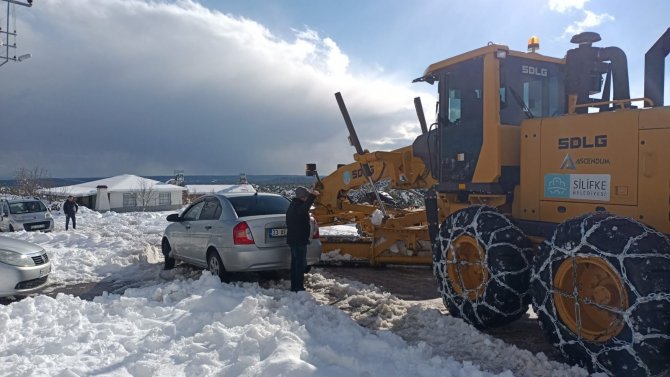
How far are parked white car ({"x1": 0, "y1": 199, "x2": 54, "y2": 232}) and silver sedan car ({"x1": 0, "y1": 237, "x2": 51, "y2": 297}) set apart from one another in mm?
12717

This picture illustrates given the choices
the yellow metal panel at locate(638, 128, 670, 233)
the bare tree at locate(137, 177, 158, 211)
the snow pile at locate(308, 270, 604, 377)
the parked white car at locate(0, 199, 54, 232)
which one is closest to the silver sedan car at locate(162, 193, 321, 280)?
the snow pile at locate(308, 270, 604, 377)

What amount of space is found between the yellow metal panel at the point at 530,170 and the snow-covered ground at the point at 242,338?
1.56 meters

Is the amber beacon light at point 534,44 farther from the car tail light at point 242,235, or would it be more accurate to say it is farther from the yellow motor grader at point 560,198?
the car tail light at point 242,235

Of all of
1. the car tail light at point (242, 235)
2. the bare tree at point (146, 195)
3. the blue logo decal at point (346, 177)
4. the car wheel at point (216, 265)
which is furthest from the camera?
the bare tree at point (146, 195)

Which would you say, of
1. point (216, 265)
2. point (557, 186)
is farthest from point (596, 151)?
point (216, 265)

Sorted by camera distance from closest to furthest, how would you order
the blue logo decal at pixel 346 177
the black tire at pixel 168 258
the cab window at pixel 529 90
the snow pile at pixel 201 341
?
the snow pile at pixel 201 341
the cab window at pixel 529 90
the black tire at pixel 168 258
the blue logo decal at pixel 346 177

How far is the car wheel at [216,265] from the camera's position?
828cm

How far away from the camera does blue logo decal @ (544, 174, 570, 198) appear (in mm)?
5418

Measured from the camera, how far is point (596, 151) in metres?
5.09

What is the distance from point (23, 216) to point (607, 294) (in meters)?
20.6

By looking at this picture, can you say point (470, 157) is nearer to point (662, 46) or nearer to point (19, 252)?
point (662, 46)

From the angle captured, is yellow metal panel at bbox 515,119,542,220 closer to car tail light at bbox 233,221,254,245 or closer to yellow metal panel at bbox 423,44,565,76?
yellow metal panel at bbox 423,44,565,76

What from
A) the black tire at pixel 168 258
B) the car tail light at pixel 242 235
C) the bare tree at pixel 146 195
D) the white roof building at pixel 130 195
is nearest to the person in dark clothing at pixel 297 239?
the car tail light at pixel 242 235

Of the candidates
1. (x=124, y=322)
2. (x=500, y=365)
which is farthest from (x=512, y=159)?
(x=124, y=322)
